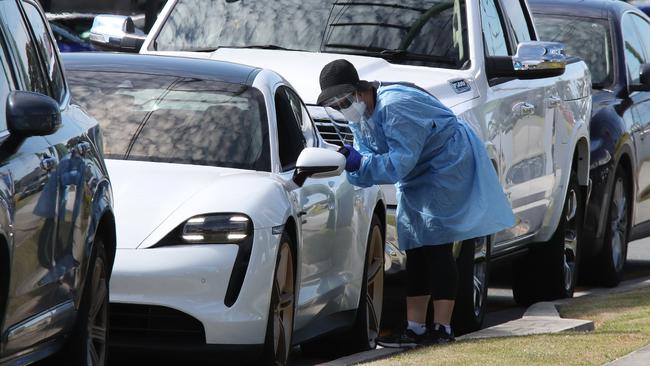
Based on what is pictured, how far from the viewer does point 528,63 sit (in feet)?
40.9

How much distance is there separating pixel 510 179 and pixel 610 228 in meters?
3.06

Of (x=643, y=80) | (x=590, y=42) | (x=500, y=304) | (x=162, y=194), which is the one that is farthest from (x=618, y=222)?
(x=162, y=194)

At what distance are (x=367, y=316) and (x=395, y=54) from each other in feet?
7.98

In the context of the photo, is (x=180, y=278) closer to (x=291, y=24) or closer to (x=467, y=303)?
(x=467, y=303)

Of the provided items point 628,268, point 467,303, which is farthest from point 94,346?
point 628,268

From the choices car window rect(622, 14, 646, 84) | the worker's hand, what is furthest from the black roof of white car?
car window rect(622, 14, 646, 84)

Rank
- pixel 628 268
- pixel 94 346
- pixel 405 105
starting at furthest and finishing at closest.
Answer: pixel 628 268
pixel 405 105
pixel 94 346

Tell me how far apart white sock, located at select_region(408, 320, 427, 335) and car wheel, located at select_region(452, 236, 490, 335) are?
0.85 m

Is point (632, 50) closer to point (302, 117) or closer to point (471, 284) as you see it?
point (471, 284)

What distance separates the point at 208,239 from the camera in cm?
841

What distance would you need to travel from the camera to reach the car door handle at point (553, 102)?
13.4 m

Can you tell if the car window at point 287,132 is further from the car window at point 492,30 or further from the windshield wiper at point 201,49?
the car window at point 492,30

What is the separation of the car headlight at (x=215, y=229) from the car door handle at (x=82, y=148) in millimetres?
968

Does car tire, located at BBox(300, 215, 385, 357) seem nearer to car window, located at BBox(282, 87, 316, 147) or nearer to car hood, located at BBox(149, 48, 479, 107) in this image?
car window, located at BBox(282, 87, 316, 147)
